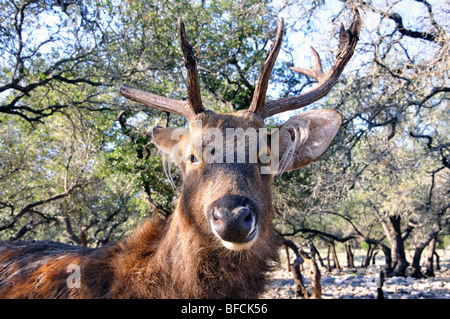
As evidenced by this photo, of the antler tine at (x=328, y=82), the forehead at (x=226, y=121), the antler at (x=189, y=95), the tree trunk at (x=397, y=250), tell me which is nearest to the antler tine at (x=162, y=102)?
the antler at (x=189, y=95)

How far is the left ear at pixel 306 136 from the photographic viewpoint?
3248 mm

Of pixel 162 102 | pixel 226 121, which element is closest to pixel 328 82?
pixel 226 121

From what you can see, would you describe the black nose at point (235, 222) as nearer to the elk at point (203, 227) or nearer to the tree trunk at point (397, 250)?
the elk at point (203, 227)

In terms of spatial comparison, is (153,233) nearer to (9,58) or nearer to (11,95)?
(9,58)

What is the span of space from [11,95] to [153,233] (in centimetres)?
834

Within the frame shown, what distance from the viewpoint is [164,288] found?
2709mm

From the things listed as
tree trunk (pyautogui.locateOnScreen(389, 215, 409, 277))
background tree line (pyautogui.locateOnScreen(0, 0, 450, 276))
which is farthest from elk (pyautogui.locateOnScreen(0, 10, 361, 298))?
tree trunk (pyautogui.locateOnScreen(389, 215, 409, 277))

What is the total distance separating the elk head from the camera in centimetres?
235

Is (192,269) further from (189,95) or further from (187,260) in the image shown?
(189,95)

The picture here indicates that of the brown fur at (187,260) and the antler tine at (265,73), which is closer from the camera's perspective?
the brown fur at (187,260)

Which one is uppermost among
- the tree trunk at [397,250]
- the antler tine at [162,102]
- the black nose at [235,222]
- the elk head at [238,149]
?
the antler tine at [162,102]

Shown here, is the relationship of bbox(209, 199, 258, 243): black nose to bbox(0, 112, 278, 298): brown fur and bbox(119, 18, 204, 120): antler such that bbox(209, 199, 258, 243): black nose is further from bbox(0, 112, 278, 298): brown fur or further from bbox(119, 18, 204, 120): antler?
bbox(119, 18, 204, 120): antler

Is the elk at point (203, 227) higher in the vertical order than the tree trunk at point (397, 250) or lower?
higher

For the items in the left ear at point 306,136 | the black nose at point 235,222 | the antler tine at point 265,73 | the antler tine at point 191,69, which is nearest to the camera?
the black nose at point 235,222
